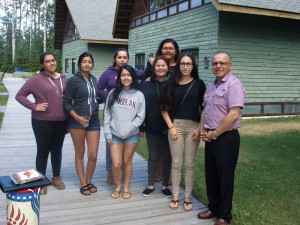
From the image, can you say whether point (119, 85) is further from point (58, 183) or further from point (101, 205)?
point (58, 183)

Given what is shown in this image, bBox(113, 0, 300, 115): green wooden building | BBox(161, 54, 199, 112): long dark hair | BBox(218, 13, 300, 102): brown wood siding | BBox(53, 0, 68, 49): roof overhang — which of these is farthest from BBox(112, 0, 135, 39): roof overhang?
BBox(161, 54, 199, 112): long dark hair

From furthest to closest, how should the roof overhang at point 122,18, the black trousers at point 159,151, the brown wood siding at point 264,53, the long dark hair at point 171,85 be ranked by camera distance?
the roof overhang at point 122,18, the brown wood siding at point 264,53, the black trousers at point 159,151, the long dark hair at point 171,85

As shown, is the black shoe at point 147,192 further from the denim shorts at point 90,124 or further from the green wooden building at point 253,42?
the green wooden building at point 253,42

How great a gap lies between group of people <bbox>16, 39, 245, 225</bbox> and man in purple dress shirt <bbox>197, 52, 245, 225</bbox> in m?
0.01

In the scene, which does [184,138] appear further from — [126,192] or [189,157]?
[126,192]

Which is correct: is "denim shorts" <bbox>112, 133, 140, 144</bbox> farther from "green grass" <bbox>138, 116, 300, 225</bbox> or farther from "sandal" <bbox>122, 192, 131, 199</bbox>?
"green grass" <bbox>138, 116, 300, 225</bbox>

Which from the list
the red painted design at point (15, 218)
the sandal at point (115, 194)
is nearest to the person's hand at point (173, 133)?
the sandal at point (115, 194)

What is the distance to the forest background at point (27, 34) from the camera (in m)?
47.8

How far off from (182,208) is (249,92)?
764 cm

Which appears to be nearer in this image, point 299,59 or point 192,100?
point 192,100

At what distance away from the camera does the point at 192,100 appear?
373 centimetres

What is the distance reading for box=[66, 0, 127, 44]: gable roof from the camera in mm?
19938

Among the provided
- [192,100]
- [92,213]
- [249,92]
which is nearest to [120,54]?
[192,100]

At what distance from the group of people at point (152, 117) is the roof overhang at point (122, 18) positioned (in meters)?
12.6
